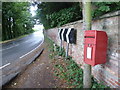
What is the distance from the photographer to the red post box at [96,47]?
2.10 meters

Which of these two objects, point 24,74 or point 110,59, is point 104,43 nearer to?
point 110,59

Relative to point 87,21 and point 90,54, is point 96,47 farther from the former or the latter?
point 87,21

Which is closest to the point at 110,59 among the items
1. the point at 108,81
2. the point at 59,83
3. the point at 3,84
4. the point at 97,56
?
the point at 97,56

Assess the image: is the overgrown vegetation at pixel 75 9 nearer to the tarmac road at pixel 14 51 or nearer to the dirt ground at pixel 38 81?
the dirt ground at pixel 38 81

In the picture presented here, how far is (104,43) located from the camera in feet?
7.13

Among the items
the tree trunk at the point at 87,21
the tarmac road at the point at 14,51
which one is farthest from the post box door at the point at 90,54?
the tarmac road at the point at 14,51

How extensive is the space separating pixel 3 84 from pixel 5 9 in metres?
18.9

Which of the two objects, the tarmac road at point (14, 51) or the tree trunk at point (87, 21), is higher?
the tree trunk at point (87, 21)

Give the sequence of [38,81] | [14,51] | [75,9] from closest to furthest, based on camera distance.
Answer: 1. [38,81]
2. [75,9]
3. [14,51]

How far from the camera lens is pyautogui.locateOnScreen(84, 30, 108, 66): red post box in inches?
82.5

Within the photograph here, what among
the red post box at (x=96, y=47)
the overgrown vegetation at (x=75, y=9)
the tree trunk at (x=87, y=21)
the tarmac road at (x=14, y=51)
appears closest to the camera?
the red post box at (x=96, y=47)

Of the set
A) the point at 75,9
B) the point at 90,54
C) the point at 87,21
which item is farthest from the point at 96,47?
the point at 75,9

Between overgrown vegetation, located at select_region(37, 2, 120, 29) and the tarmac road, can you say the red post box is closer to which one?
overgrown vegetation, located at select_region(37, 2, 120, 29)

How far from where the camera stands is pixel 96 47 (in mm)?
2096
